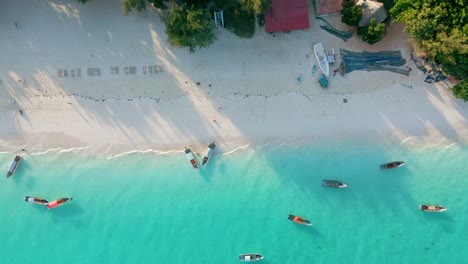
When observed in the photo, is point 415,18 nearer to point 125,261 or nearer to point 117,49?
point 117,49

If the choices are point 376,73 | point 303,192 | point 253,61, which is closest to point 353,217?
point 303,192

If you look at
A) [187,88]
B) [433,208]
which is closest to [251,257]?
[187,88]

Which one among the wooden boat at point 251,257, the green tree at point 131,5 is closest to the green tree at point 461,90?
the wooden boat at point 251,257

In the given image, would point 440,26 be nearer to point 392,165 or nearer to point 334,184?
point 392,165

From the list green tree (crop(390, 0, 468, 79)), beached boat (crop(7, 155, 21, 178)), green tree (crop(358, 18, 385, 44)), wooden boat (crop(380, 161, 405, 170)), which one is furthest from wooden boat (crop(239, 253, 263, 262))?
green tree (crop(390, 0, 468, 79))

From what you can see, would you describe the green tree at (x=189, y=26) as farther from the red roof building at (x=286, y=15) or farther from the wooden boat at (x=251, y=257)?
the wooden boat at (x=251, y=257)

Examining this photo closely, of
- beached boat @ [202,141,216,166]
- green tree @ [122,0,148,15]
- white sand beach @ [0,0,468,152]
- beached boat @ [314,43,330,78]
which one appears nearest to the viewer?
green tree @ [122,0,148,15]

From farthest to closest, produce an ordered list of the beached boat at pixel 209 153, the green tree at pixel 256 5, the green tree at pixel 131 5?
1. the beached boat at pixel 209 153
2. the green tree at pixel 131 5
3. the green tree at pixel 256 5

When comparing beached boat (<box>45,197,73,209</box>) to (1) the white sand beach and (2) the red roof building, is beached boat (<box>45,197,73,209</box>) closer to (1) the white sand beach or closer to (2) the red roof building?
(1) the white sand beach
